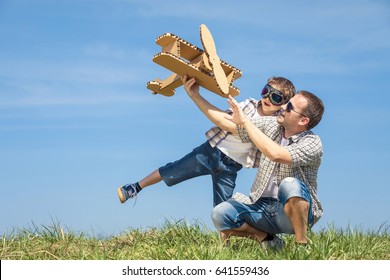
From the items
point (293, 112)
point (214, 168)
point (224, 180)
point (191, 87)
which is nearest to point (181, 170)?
point (214, 168)

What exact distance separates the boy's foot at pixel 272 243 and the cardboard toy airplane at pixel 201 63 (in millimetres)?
1607

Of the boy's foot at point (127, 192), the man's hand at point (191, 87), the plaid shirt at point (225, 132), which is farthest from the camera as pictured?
the boy's foot at point (127, 192)

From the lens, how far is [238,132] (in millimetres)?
5906

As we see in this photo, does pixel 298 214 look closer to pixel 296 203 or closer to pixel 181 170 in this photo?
pixel 296 203

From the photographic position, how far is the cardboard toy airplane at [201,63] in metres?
5.89

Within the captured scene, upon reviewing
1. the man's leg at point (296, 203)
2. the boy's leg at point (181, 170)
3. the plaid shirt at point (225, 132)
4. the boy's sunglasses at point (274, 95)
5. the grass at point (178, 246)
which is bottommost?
the grass at point (178, 246)

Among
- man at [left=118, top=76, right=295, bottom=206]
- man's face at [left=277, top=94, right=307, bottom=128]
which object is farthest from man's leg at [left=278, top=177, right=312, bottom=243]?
man at [left=118, top=76, right=295, bottom=206]

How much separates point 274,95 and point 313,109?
67 cm

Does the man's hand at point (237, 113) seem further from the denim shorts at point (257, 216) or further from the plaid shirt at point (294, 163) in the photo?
the denim shorts at point (257, 216)

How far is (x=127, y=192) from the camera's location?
23.9 feet

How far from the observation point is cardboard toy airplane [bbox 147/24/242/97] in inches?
232

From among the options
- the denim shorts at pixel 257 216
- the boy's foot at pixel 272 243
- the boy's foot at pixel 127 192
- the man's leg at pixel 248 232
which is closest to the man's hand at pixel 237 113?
the denim shorts at pixel 257 216
